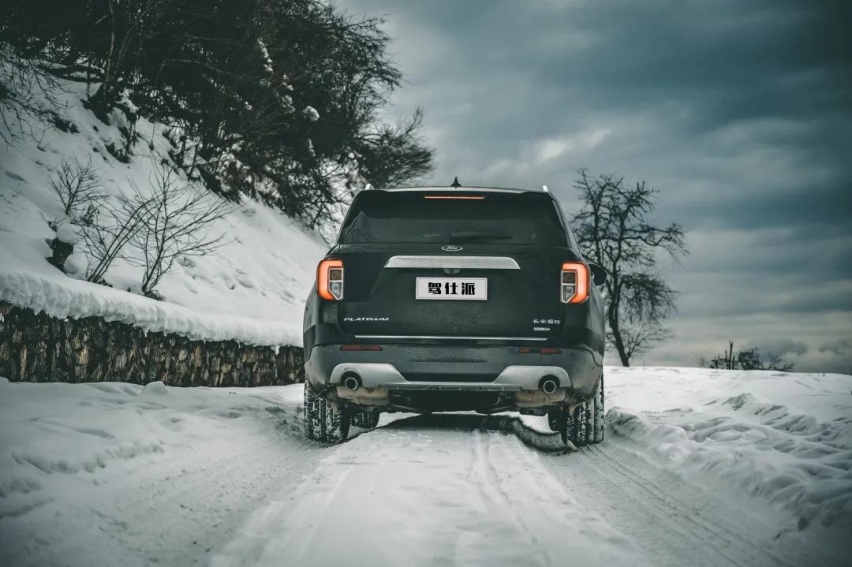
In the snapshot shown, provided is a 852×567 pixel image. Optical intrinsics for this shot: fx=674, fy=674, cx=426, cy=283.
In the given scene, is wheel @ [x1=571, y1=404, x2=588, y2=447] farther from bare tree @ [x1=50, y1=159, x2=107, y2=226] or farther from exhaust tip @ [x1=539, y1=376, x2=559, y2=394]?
bare tree @ [x1=50, y1=159, x2=107, y2=226]

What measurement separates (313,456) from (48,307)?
337 cm

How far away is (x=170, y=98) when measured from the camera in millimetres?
17953

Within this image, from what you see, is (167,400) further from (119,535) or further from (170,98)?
(170,98)

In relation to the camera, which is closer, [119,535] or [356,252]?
[119,535]

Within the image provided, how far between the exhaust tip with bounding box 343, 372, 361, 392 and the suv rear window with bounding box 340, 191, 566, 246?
924 millimetres

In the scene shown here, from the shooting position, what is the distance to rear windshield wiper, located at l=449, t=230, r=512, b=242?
462cm

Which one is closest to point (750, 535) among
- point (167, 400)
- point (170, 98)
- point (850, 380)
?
point (167, 400)

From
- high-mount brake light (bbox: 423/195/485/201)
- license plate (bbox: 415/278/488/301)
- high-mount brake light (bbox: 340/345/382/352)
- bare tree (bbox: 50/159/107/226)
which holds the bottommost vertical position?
high-mount brake light (bbox: 340/345/382/352)

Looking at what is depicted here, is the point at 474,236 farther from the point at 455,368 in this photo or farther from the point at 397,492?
the point at 397,492

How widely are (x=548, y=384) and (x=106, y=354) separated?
5061mm

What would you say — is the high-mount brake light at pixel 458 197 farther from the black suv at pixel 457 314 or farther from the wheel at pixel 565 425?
the wheel at pixel 565 425

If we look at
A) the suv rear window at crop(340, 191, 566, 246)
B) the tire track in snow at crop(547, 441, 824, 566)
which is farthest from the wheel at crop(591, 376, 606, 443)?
the suv rear window at crop(340, 191, 566, 246)

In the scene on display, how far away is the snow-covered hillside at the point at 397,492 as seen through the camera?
2.78m

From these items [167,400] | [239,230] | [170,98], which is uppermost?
[170,98]
